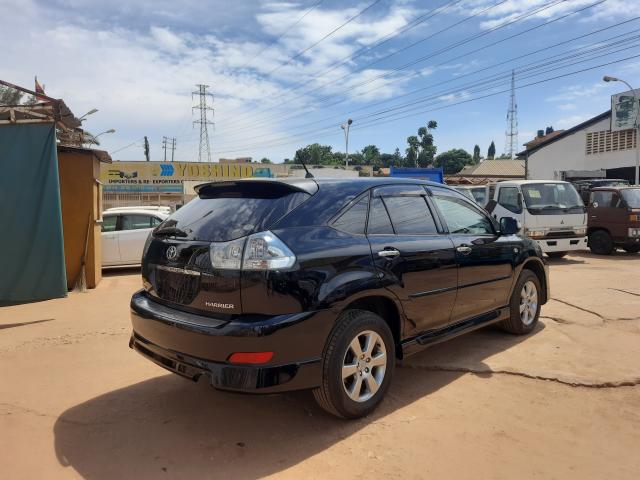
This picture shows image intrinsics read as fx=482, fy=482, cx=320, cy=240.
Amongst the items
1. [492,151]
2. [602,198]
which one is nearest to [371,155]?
[492,151]

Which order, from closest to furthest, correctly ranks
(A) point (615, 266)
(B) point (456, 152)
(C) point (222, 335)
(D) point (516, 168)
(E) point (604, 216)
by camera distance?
(C) point (222, 335), (A) point (615, 266), (E) point (604, 216), (D) point (516, 168), (B) point (456, 152)

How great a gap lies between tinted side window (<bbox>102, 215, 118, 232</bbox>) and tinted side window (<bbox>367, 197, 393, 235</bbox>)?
8.27m

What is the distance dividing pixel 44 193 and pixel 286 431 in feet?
18.3

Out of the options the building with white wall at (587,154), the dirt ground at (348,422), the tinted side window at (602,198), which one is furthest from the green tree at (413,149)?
the dirt ground at (348,422)

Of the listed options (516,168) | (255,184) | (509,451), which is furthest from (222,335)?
(516,168)

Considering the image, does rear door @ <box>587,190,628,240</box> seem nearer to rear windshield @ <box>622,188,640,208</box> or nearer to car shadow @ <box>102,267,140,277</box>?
rear windshield @ <box>622,188,640,208</box>

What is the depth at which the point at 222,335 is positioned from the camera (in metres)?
2.84

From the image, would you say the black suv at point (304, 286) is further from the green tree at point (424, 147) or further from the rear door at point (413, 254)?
the green tree at point (424, 147)

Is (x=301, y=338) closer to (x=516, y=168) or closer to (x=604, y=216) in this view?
(x=604, y=216)

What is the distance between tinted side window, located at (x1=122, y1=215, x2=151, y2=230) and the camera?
10500mm

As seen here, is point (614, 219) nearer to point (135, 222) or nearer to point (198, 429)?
point (135, 222)

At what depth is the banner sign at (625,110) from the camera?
3191cm

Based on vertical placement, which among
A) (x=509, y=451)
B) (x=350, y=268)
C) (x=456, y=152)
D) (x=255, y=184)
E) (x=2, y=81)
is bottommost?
(x=509, y=451)

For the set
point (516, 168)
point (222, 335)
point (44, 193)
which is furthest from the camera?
point (516, 168)
